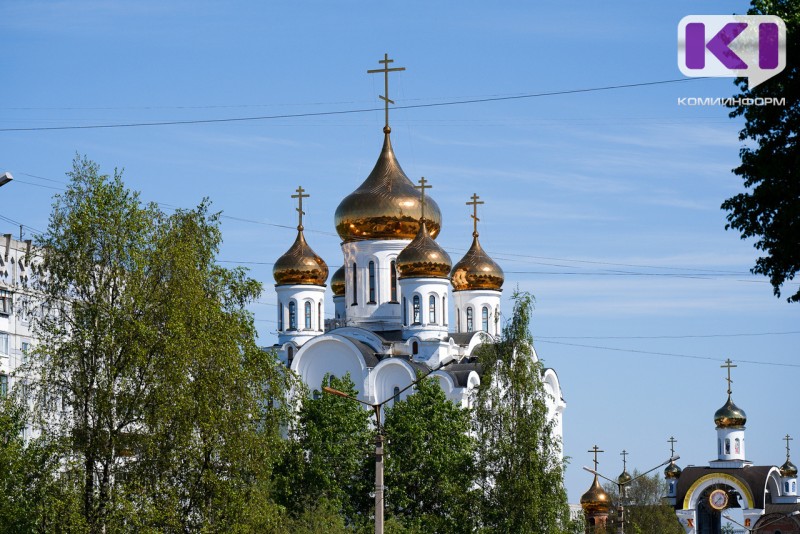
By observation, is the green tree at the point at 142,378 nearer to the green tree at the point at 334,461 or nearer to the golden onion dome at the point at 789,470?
the green tree at the point at 334,461

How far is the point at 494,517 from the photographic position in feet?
133

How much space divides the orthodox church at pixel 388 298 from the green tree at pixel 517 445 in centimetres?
1657

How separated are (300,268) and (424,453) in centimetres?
1380

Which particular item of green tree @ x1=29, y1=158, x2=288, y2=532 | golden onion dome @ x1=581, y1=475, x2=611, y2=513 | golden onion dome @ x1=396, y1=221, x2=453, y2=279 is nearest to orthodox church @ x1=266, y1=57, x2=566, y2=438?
golden onion dome @ x1=396, y1=221, x2=453, y2=279

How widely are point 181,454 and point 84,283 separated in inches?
138

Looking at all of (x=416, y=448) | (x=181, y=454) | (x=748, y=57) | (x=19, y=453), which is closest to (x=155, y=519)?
(x=181, y=454)

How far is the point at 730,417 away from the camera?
292 feet

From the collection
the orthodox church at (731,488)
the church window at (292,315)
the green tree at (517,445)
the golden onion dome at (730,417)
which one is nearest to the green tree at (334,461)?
the green tree at (517,445)

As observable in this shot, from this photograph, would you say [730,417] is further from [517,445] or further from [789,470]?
[517,445]

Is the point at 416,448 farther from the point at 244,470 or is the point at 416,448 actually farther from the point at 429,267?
the point at 244,470

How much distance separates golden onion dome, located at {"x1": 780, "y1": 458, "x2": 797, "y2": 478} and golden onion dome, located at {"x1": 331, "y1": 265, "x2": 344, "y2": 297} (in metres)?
32.9

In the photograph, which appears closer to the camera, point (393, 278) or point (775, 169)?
point (775, 169)

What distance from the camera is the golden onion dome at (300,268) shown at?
206ft

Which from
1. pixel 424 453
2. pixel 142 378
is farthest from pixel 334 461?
pixel 142 378
